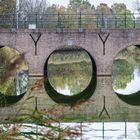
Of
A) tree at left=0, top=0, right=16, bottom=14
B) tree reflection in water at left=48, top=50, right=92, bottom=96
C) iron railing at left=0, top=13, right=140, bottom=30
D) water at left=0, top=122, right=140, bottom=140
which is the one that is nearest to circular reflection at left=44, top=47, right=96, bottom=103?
tree reflection in water at left=48, top=50, right=92, bottom=96

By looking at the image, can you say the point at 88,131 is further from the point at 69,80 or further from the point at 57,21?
the point at 69,80

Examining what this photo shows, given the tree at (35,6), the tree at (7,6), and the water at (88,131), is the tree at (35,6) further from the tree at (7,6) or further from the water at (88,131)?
the water at (88,131)

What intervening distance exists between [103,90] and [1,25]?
52.8 ft

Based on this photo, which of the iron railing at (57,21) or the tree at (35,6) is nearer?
the iron railing at (57,21)

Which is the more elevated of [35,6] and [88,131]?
[35,6]

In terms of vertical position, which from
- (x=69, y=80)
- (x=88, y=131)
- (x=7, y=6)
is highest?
(x=7, y=6)

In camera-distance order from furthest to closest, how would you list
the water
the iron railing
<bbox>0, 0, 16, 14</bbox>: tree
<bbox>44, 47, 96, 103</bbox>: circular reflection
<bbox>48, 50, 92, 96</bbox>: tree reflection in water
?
1. <bbox>0, 0, 16, 14</bbox>: tree
2. the iron railing
3. <bbox>48, 50, 92, 96</bbox>: tree reflection in water
4. <bbox>44, 47, 96, 103</bbox>: circular reflection
5. the water

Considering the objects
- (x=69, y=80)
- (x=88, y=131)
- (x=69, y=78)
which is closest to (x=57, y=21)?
(x=69, y=80)

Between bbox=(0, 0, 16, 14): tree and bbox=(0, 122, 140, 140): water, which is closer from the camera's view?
bbox=(0, 122, 140, 140): water

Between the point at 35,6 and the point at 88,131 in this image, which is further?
the point at 35,6

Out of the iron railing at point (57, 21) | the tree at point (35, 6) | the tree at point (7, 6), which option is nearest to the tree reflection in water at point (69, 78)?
the iron railing at point (57, 21)

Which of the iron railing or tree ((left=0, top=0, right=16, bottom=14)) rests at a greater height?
tree ((left=0, top=0, right=16, bottom=14))

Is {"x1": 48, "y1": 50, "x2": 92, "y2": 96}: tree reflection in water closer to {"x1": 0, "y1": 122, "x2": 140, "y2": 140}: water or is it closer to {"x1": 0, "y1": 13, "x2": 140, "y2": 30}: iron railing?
{"x1": 0, "y1": 13, "x2": 140, "y2": 30}: iron railing

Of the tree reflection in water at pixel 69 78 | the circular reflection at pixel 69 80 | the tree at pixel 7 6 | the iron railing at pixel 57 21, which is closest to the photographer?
the circular reflection at pixel 69 80
